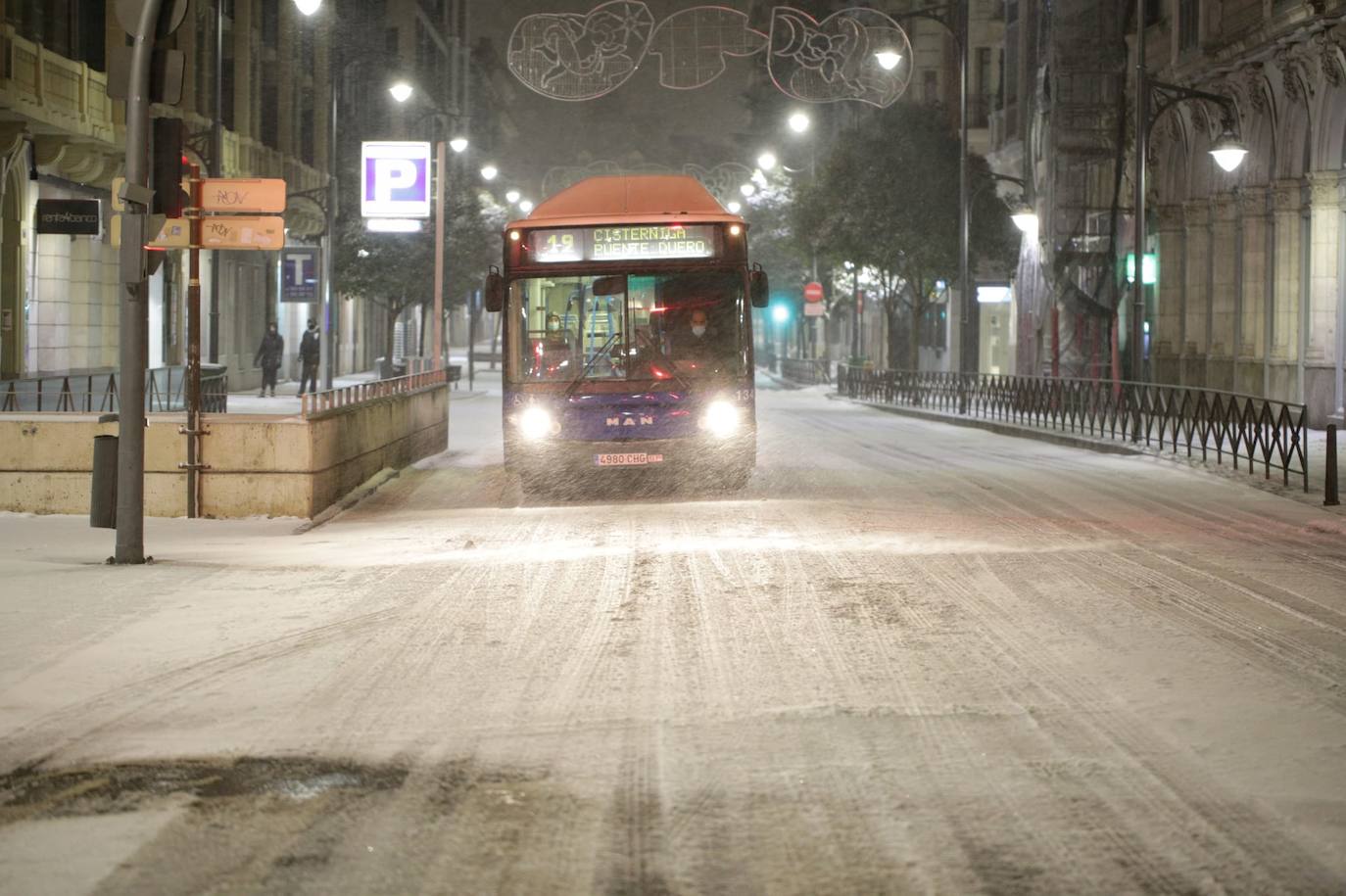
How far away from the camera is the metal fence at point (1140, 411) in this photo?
21.5 m

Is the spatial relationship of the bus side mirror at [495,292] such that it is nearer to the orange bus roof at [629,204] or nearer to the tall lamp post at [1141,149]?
the orange bus roof at [629,204]

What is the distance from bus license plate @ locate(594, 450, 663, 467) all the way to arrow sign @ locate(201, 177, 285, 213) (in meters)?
4.71

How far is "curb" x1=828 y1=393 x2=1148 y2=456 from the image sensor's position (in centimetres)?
2805

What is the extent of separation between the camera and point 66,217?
3134 centimetres

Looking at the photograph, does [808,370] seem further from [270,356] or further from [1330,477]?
[1330,477]

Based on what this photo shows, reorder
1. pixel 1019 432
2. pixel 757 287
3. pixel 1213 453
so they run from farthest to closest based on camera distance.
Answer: pixel 1019 432 < pixel 1213 453 < pixel 757 287

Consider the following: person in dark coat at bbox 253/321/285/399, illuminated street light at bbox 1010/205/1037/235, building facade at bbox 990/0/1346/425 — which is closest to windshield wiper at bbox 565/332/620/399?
building facade at bbox 990/0/1346/425

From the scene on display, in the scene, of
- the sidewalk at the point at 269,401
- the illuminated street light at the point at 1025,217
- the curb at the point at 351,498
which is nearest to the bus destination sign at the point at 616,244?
the curb at the point at 351,498

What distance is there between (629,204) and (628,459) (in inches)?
104

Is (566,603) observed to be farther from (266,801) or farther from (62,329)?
(62,329)

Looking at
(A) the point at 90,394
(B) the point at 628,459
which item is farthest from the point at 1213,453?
(A) the point at 90,394

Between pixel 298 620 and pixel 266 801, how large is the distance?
426 centimetres

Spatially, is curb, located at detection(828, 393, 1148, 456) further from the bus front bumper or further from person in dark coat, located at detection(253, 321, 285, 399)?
person in dark coat, located at detection(253, 321, 285, 399)

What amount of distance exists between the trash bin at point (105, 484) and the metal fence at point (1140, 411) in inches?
495
